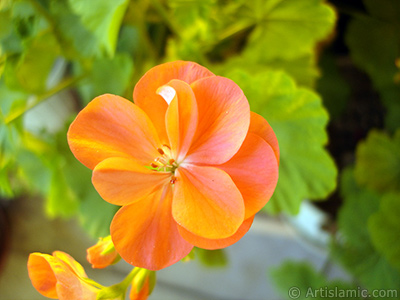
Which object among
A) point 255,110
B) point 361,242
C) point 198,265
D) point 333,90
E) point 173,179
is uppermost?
point 173,179

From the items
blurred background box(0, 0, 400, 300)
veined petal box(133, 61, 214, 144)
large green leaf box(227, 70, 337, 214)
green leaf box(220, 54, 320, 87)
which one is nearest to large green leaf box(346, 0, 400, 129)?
blurred background box(0, 0, 400, 300)

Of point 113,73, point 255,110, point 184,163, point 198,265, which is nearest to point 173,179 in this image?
point 184,163

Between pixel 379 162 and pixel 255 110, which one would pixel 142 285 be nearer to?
pixel 255 110

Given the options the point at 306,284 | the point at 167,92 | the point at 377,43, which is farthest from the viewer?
the point at 306,284

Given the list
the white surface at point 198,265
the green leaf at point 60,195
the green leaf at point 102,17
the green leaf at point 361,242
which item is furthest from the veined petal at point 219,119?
the white surface at point 198,265

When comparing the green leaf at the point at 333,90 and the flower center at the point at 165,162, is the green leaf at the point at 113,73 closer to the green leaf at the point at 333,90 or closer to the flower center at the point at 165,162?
the flower center at the point at 165,162

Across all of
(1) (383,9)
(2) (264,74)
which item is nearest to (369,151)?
(1) (383,9)
